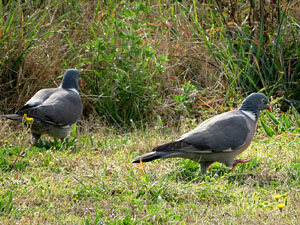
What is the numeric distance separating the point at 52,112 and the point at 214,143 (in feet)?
5.86

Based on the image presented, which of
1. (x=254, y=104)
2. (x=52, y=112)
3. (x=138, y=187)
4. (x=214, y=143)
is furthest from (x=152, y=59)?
(x=138, y=187)

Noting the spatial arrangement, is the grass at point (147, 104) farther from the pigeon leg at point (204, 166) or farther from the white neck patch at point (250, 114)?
the white neck patch at point (250, 114)

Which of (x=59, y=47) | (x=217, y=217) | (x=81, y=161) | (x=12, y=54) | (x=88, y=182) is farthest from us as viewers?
(x=59, y=47)

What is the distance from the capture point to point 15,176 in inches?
187

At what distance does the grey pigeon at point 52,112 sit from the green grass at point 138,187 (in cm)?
26

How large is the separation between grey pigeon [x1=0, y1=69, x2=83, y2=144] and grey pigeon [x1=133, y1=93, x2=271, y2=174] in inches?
56.5

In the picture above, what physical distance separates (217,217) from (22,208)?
4.41ft

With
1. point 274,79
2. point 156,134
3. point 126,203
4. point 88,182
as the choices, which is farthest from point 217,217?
point 274,79

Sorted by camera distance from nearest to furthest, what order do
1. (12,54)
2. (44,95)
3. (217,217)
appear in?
1. (217,217)
2. (44,95)
3. (12,54)

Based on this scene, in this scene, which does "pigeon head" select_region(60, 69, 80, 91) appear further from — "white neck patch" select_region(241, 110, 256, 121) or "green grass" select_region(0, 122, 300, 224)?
"white neck patch" select_region(241, 110, 256, 121)

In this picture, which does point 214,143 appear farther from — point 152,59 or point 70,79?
point 152,59

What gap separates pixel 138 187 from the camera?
14.0 ft

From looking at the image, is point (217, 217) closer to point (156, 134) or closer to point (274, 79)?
point (156, 134)

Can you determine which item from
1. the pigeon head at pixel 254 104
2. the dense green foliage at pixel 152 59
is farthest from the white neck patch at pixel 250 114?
the dense green foliage at pixel 152 59
